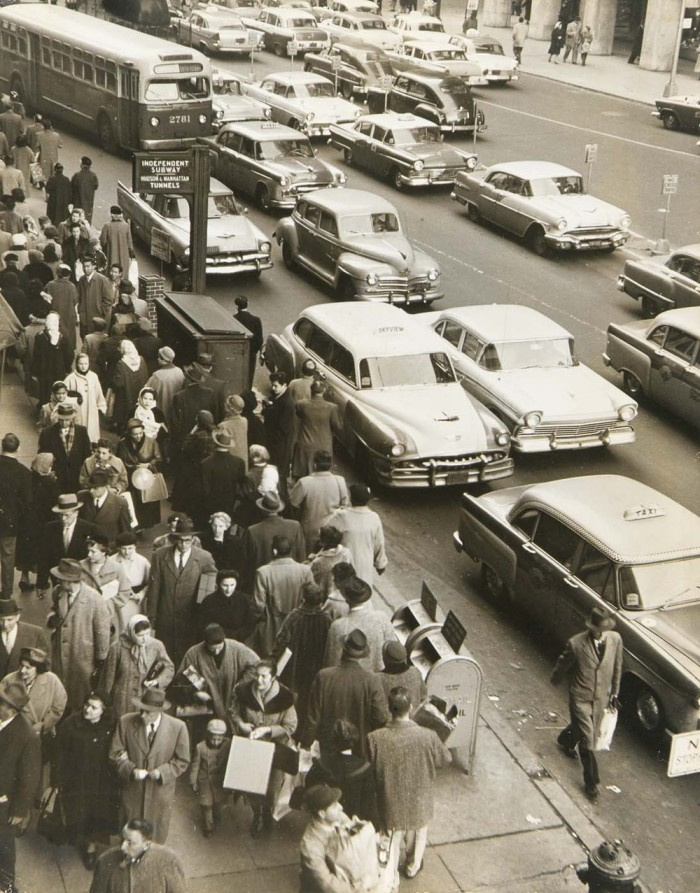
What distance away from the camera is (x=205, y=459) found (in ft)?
36.3

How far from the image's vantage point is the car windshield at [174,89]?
27.8 meters

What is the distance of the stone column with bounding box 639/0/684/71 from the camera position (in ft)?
145

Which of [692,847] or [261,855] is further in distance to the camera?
[692,847]

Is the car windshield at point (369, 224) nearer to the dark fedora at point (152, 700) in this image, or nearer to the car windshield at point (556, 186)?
the car windshield at point (556, 186)

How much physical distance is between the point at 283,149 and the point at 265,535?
1726cm

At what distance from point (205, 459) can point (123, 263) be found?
25.0 feet

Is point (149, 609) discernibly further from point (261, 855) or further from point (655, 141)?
point (655, 141)

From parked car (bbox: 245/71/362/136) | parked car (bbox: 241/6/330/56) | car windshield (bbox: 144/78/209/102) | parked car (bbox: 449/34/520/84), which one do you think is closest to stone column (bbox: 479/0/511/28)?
parked car (bbox: 241/6/330/56)

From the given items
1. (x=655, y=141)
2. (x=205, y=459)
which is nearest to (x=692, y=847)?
(x=205, y=459)

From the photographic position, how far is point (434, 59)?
39562 millimetres

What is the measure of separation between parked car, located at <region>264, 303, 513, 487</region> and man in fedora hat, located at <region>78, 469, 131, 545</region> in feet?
12.4

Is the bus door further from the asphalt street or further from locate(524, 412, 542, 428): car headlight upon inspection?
locate(524, 412, 542, 428): car headlight

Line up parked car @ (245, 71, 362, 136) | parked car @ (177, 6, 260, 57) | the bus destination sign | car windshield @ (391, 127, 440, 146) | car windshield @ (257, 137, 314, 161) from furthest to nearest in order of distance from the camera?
1. parked car @ (177, 6, 260, 57)
2. parked car @ (245, 71, 362, 136)
3. car windshield @ (391, 127, 440, 146)
4. car windshield @ (257, 137, 314, 161)
5. the bus destination sign

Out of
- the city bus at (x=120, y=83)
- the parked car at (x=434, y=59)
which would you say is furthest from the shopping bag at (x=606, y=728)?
the parked car at (x=434, y=59)
